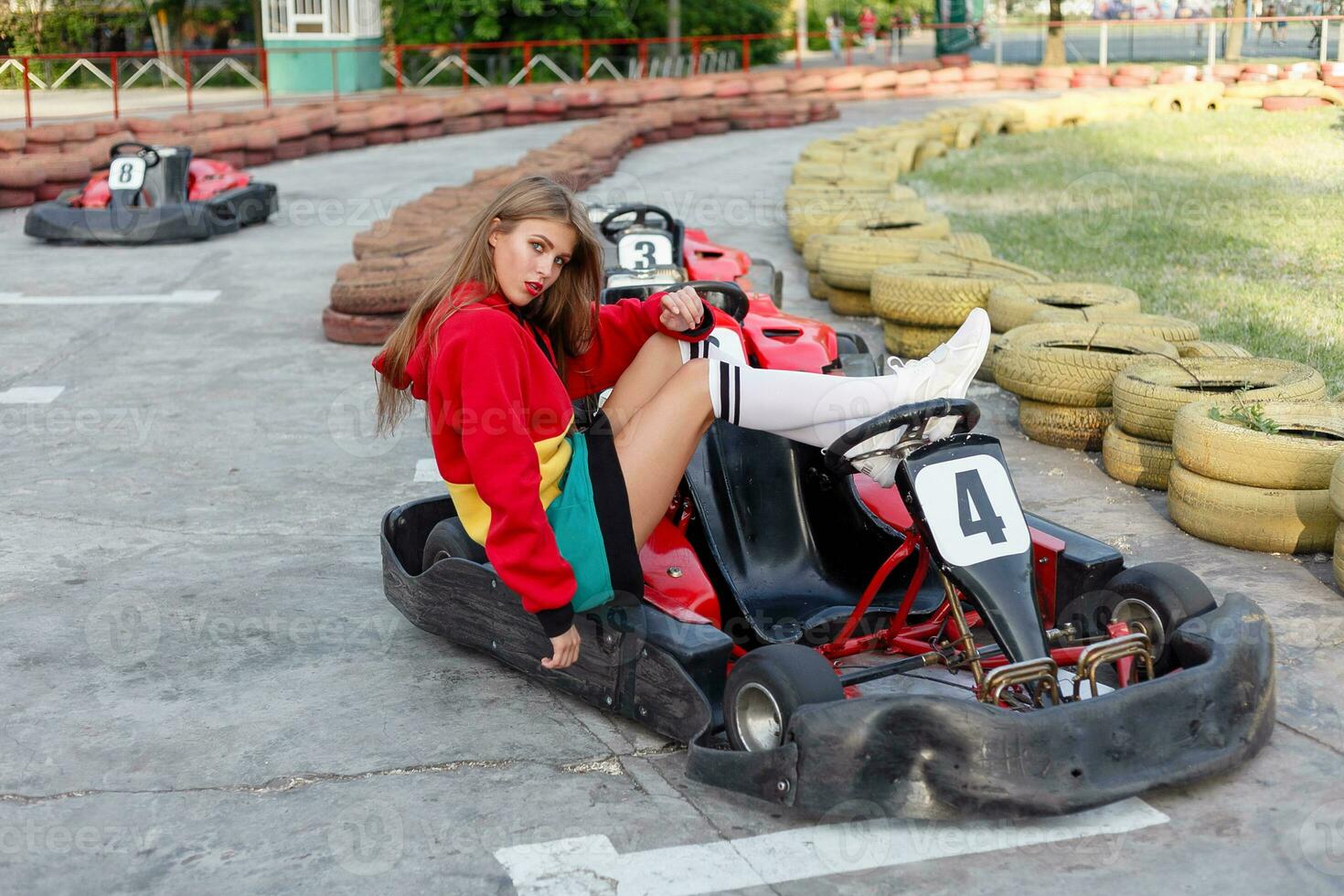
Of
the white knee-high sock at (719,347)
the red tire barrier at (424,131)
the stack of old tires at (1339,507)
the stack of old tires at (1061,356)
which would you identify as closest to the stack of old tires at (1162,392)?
the stack of old tires at (1061,356)

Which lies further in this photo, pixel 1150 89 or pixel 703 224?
pixel 1150 89

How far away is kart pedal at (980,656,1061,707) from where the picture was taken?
7.89ft

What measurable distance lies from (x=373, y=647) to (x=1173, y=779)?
66.7 inches

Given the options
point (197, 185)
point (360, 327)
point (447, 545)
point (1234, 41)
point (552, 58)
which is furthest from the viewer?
point (1234, 41)

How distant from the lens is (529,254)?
280 centimetres

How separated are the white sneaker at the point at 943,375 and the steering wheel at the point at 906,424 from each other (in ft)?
0.06

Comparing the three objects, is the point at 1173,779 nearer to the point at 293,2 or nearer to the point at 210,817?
the point at 210,817

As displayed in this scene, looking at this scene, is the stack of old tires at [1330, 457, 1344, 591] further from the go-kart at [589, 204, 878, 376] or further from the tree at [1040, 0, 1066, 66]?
the tree at [1040, 0, 1066, 66]

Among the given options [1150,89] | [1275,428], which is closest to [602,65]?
[1150,89]

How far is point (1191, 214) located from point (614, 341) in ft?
21.9

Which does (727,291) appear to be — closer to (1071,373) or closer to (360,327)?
(1071,373)

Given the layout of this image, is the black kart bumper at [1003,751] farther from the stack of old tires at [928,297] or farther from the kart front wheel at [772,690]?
the stack of old tires at [928,297]

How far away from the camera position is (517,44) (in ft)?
68.5

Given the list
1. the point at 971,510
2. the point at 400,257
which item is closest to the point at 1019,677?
the point at 971,510
